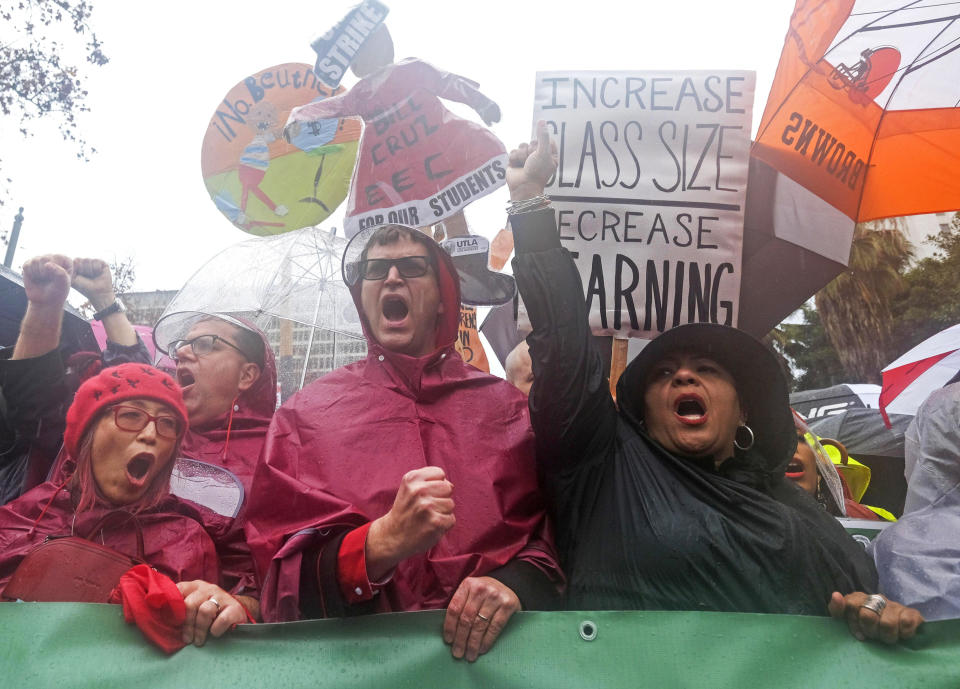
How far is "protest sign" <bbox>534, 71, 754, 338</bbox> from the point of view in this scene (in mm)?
2945

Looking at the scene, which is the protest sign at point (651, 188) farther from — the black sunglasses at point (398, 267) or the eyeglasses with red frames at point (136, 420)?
the eyeglasses with red frames at point (136, 420)

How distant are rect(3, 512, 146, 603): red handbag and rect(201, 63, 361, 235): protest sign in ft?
4.98

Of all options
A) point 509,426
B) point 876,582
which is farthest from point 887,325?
point 509,426

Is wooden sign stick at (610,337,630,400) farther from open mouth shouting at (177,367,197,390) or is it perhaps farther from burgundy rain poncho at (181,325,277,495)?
open mouth shouting at (177,367,197,390)

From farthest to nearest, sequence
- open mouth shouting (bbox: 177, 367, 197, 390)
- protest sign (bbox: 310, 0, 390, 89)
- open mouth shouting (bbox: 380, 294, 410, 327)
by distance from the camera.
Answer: protest sign (bbox: 310, 0, 390, 89) < open mouth shouting (bbox: 177, 367, 197, 390) < open mouth shouting (bbox: 380, 294, 410, 327)

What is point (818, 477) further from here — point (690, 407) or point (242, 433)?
point (242, 433)

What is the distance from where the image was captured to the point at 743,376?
2.54 m

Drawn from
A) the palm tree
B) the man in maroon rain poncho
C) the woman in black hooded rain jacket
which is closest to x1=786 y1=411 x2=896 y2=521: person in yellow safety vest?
the palm tree

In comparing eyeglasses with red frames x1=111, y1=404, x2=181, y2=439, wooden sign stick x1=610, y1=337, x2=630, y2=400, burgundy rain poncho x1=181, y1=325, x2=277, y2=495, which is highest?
wooden sign stick x1=610, y1=337, x2=630, y2=400

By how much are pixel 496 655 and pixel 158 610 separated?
29.6 inches

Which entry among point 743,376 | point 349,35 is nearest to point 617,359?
point 743,376

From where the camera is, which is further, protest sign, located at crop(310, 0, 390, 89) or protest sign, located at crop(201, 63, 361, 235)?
protest sign, located at crop(201, 63, 361, 235)

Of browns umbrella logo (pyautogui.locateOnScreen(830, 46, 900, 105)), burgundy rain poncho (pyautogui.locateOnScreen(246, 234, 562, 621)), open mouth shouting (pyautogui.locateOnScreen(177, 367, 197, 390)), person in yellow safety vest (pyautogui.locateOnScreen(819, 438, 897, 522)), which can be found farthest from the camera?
person in yellow safety vest (pyautogui.locateOnScreen(819, 438, 897, 522))

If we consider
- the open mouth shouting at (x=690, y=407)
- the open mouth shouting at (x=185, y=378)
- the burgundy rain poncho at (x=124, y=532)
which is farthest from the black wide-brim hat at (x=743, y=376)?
the open mouth shouting at (x=185, y=378)
